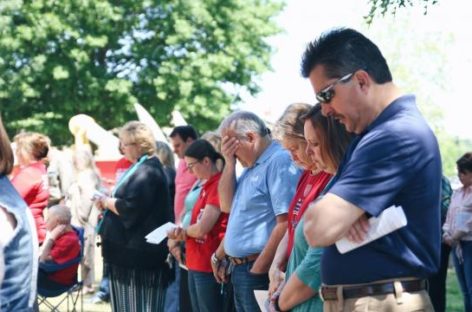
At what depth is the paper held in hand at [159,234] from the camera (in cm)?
651

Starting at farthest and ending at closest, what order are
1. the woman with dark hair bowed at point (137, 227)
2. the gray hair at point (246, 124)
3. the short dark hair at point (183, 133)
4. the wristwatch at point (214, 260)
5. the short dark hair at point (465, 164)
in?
the short dark hair at point (465, 164) → the short dark hair at point (183, 133) → the woman with dark hair bowed at point (137, 227) → the wristwatch at point (214, 260) → the gray hair at point (246, 124)

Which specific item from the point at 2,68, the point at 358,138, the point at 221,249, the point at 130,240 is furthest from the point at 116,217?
the point at 2,68

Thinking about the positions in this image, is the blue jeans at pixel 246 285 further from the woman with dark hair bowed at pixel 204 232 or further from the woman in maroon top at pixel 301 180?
the woman in maroon top at pixel 301 180

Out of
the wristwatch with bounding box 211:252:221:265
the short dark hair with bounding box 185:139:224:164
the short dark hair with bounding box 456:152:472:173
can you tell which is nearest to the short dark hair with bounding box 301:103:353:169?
the wristwatch with bounding box 211:252:221:265

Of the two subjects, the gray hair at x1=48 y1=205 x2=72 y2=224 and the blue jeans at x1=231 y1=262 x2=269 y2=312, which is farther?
the gray hair at x1=48 y1=205 x2=72 y2=224

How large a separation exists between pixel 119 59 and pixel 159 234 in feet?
78.9

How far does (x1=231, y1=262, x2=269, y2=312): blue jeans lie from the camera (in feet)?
17.8

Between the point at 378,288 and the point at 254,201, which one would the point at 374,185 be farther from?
the point at 254,201

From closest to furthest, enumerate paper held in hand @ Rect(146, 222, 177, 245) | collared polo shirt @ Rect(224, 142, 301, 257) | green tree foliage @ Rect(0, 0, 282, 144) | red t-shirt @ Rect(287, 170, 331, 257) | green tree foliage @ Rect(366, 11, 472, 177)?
red t-shirt @ Rect(287, 170, 331, 257)
collared polo shirt @ Rect(224, 142, 301, 257)
paper held in hand @ Rect(146, 222, 177, 245)
green tree foliage @ Rect(0, 0, 282, 144)
green tree foliage @ Rect(366, 11, 472, 177)

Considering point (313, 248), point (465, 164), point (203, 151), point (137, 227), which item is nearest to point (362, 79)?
point (313, 248)

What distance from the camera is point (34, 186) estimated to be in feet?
24.0

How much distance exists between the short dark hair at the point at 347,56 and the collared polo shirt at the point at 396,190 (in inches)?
5.6

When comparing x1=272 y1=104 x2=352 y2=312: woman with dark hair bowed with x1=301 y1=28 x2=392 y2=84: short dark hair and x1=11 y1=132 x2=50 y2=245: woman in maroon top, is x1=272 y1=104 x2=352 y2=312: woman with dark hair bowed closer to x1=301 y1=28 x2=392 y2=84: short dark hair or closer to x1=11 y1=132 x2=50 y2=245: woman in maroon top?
x1=301 y1=28 x2=392 y2=84: short dark hair

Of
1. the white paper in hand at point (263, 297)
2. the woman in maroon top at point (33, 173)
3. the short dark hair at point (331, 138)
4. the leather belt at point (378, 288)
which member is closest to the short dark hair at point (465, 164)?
the woman in maroon top at point (33, 173)
